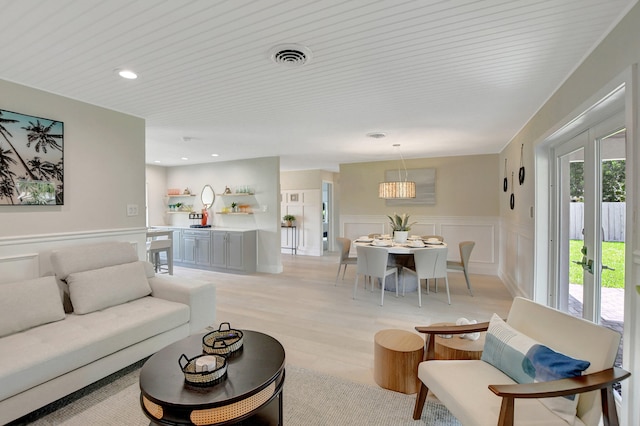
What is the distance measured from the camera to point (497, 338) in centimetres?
172

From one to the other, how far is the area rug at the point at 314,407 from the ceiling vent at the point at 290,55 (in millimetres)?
2363

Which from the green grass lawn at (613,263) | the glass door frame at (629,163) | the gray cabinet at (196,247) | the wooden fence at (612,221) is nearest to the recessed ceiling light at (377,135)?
the glass door frame at (629,163)

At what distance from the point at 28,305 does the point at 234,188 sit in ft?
15.2

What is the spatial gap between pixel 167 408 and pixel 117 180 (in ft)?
9.44

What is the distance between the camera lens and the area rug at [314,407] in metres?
1.88

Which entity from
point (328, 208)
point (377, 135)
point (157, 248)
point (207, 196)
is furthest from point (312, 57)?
point (328, 208)

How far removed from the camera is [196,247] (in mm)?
6449

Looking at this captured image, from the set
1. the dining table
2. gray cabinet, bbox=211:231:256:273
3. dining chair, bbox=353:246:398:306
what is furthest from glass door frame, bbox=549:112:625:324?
gray cabinet, bbox=211:231:256:273

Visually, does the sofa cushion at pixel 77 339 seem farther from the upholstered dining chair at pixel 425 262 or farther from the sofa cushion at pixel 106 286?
the upholstered dining chair at pixel 425 262

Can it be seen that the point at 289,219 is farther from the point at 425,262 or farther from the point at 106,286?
the point at 106,286

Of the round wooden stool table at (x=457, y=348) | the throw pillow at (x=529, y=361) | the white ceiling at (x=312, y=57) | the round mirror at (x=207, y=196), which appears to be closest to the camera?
the throw pillow at (x=529, y=361)

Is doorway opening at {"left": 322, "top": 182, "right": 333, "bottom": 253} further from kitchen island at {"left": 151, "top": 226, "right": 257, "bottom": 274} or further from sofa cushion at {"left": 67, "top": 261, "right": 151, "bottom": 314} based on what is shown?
sofa cushion at {"left": 67, "top": 261, "right": 151, "bottom": 314}

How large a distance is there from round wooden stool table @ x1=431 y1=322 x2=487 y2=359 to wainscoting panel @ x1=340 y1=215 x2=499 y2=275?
169 inches

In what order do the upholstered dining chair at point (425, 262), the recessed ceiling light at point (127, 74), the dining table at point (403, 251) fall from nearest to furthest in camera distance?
the recessed ceiling light at point (127, 74)
the upholstered dining chair at point (425, 262)
the dining table at point (403, 251)
